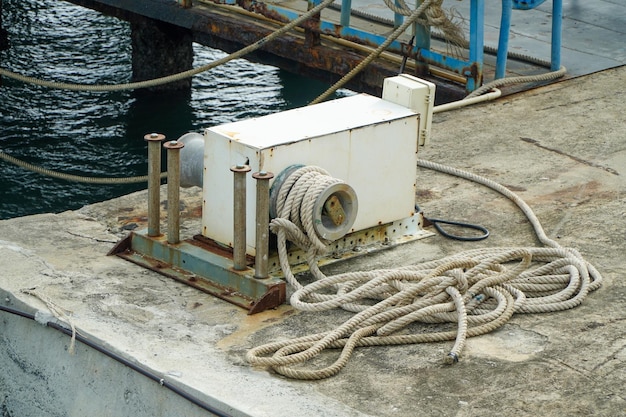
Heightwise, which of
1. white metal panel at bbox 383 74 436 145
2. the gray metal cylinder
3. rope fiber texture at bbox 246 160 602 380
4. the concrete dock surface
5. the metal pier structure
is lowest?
the concrete dock surface

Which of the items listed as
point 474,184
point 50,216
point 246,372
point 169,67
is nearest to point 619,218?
point 474,184

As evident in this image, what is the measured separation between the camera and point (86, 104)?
12117 millimetres

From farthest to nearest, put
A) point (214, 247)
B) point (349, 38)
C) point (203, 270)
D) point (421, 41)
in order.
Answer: point (349, 38)
point (421, 41)
point (214, 247)
point (203, 270)

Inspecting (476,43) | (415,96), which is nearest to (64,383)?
(415,96)

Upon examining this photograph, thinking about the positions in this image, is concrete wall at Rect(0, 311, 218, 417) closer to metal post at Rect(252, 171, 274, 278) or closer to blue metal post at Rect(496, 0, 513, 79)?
metal post at Rect(252, 171, 274, 278)

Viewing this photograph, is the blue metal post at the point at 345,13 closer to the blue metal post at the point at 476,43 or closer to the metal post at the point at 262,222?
the blue metal post at the point at 476,43

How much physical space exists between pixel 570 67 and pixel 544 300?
4.20 metres

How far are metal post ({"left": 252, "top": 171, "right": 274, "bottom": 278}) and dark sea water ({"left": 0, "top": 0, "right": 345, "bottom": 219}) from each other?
5.31 metres

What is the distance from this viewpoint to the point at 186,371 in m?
3.96

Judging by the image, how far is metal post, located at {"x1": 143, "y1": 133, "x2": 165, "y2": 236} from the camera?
4777 millimetres

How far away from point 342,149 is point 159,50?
23.6ft

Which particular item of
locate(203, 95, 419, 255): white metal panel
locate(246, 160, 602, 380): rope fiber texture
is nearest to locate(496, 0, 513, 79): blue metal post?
locate(203, 95, 419, 255): white metal panel

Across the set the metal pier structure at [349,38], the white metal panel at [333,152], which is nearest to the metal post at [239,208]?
the white metal panel at [333,152]

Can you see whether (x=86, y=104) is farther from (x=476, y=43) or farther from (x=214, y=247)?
(x=214, y=247)
